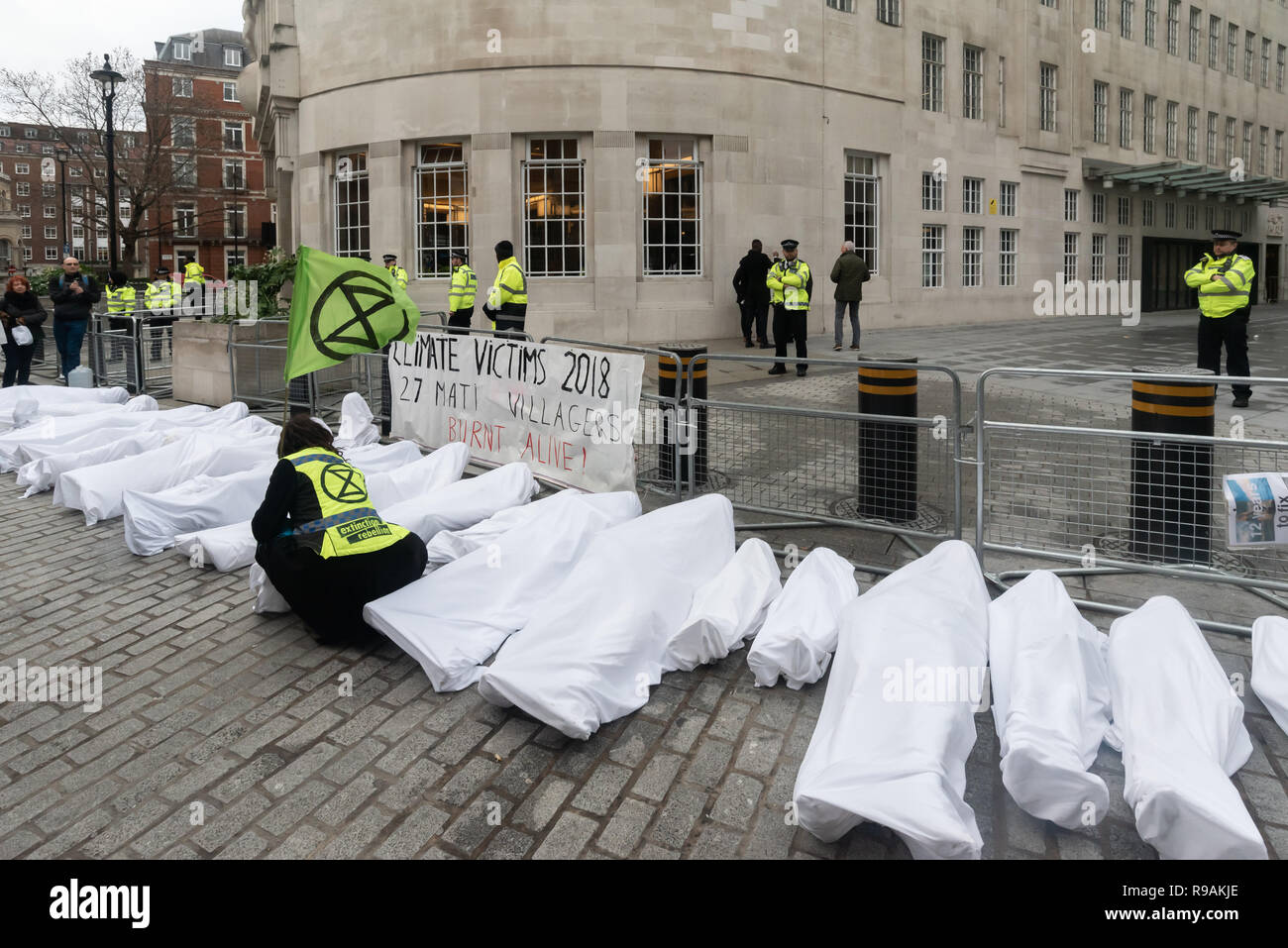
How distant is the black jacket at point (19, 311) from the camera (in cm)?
1470

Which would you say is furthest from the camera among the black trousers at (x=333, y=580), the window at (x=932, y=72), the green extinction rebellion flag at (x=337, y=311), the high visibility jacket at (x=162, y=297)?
the window at (x=932, y=72)

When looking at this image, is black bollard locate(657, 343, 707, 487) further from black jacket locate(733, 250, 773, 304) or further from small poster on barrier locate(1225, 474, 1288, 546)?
black jacket locate(733, 250, 773, 304)

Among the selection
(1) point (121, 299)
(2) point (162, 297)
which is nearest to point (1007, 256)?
(2) point (162, 297)

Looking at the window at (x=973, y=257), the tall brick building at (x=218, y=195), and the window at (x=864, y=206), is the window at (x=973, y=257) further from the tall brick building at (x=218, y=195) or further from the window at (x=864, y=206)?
the tall brick building at (x=218, y=195)

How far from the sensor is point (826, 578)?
500 cm

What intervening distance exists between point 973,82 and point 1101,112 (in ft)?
27.2

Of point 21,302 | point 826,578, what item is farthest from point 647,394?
point 21,302

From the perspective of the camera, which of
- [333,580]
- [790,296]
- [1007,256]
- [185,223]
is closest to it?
[333,580]

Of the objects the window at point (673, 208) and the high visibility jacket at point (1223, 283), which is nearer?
the high visibility jacket at point (1223, 283)

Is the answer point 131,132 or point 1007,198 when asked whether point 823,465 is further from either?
point 131,132

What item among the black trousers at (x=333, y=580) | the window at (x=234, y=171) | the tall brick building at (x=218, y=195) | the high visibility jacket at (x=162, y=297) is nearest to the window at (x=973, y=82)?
the high visibility jacket at (x=162, y=297)

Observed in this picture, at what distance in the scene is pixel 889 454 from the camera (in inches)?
254

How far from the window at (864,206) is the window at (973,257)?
4.28m
